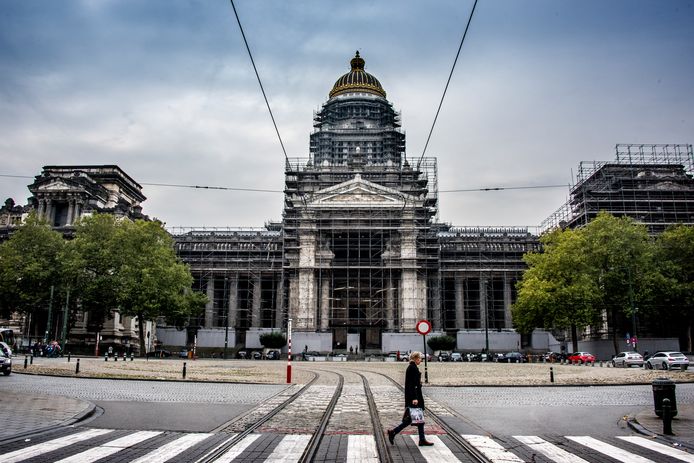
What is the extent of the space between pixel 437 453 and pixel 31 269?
178 feet

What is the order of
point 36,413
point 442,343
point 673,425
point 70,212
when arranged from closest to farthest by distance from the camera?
point 673,425
point 36,413
point 442,343
point 70,212

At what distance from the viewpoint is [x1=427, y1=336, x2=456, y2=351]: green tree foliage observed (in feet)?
209

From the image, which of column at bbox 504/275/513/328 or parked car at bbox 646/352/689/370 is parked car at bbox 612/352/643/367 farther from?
column at bbox 504/275/513/328

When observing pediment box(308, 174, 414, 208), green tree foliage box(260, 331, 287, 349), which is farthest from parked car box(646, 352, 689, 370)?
pediment box(308, 174, 414, 208)

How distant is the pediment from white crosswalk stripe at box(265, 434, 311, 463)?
5986 cm

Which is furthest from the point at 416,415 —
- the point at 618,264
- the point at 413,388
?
the point at 618,264

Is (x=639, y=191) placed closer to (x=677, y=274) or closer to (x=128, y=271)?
(x=677, y=274)

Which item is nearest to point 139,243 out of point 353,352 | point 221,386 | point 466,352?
point 353,352

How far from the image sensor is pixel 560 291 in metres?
50.4

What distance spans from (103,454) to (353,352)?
182 feet

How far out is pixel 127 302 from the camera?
55250 millimetres

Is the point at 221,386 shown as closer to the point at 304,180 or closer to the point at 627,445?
the point at 627,445

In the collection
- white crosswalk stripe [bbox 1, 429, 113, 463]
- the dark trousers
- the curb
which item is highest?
the dark trousers

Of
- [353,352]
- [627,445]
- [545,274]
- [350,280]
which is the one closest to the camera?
[627,445]
